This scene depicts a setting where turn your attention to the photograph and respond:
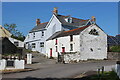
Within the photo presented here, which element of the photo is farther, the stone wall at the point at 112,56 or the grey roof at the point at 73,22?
the grey roof at the point at 73,22

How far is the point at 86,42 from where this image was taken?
96.1 feet

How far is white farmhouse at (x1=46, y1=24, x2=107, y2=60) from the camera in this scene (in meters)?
28.7

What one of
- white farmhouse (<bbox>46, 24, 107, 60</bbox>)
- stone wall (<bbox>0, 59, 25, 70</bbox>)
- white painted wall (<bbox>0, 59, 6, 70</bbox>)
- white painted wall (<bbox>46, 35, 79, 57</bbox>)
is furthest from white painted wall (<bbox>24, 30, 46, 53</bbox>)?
white painted wall (<bbox>0, 59, 6, 70</bbox>)

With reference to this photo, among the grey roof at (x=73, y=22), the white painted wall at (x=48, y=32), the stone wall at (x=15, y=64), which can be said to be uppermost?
the grey roof at (x=73, y=22)

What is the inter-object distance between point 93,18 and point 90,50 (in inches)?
650

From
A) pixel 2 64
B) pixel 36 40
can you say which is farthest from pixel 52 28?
pixel 2 64

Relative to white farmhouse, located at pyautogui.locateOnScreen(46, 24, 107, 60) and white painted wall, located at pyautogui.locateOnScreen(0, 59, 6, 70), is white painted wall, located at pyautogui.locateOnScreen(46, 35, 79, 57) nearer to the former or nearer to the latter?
white farmhouse, located at pyautogui.locateOnScreen(46, 24, 107, 60)

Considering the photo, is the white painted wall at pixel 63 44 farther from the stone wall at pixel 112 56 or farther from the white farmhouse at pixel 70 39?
the stone wall at pixel 112 56

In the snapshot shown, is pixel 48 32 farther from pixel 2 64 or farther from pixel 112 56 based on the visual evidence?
pixel 2 64

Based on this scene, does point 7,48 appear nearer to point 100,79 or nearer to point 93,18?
point 100,79

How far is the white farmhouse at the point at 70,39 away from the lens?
29.0m

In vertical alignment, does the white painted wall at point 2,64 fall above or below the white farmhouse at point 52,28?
below

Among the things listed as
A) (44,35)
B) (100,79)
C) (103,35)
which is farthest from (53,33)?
(100,79)

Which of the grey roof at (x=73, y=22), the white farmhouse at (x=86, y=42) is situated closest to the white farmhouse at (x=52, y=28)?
the grey roof at (x=73, y=22)
